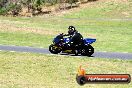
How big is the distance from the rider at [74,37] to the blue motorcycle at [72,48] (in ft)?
0.64

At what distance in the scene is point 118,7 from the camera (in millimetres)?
65188

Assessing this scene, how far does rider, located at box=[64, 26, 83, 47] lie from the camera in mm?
23438

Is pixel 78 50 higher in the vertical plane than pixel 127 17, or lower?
higher

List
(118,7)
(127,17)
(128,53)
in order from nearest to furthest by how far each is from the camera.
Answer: (128,53), (127,17), (118,7)

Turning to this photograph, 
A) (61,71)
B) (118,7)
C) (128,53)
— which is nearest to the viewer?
(61,71)

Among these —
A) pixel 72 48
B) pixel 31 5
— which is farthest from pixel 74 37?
pixel 31 5

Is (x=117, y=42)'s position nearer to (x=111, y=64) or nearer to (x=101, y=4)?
(x=111, y=64)

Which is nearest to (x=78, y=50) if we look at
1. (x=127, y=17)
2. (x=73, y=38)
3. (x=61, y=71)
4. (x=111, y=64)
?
(x=73, y=38)

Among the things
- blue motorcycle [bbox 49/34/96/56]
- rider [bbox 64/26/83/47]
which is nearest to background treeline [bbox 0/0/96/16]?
blue motorcycle [bbox 49/34/96/56]

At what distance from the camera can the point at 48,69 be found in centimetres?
1839

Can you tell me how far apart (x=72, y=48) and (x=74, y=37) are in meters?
0.74

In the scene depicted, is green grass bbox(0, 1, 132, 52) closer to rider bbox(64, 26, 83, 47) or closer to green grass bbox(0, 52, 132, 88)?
rider bbox(64, 26, 83, 47)

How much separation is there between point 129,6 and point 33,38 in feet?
115

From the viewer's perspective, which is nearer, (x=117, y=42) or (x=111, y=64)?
(x=111, y=64)
